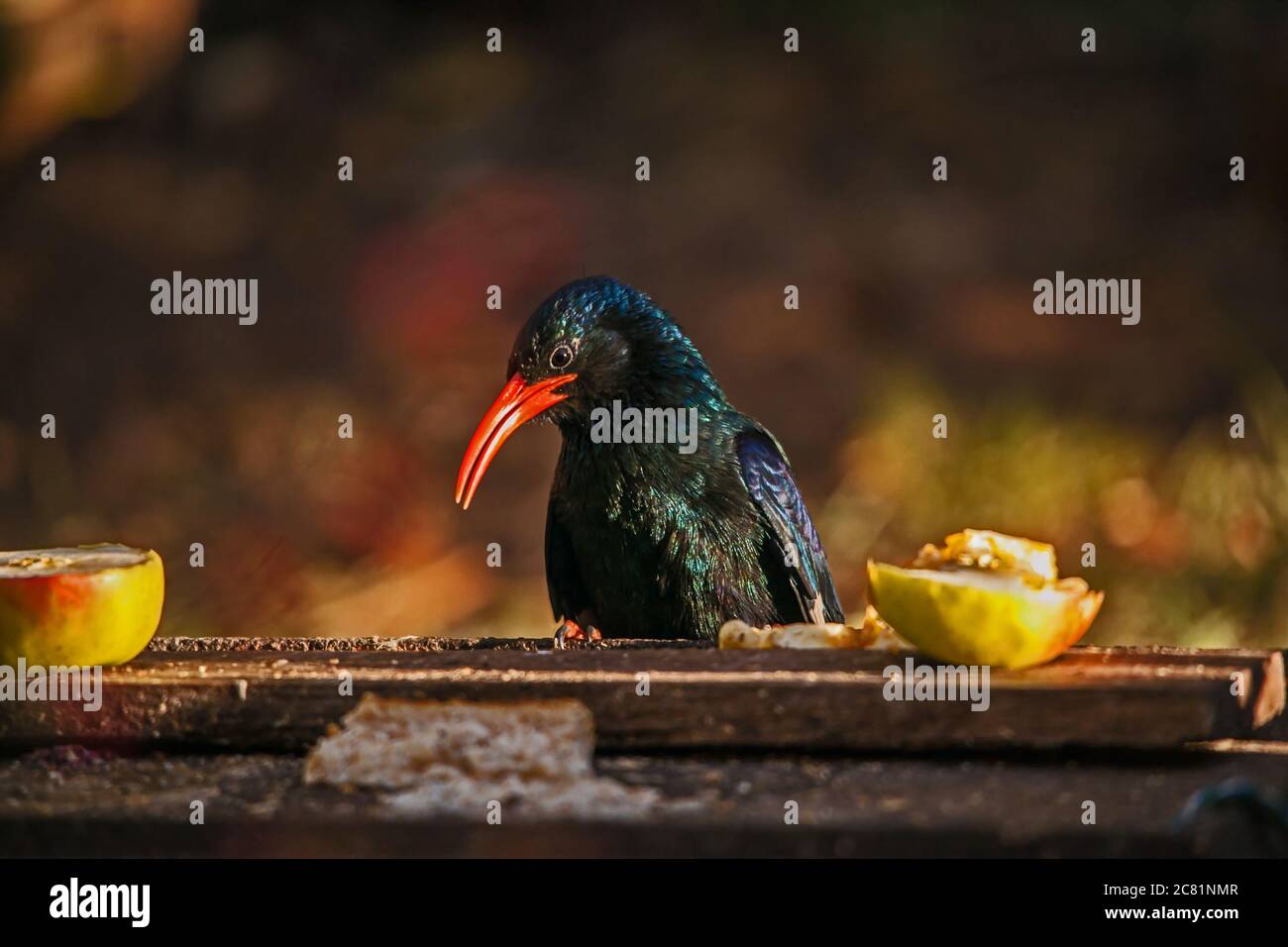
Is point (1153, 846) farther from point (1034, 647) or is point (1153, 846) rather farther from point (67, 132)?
point (67, 132)

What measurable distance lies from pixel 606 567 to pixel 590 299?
625 mm

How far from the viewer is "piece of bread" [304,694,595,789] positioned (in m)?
2.12

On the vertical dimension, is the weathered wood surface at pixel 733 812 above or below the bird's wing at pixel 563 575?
below

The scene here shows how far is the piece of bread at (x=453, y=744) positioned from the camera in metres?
2.12

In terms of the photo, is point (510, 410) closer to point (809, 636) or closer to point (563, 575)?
point (563, 575)

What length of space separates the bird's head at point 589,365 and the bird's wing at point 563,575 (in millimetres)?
295

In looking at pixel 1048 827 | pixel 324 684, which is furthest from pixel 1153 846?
pixel 324 684

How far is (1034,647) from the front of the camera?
7.77ft

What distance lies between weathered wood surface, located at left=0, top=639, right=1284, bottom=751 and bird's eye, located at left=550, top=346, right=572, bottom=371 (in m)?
1.10
